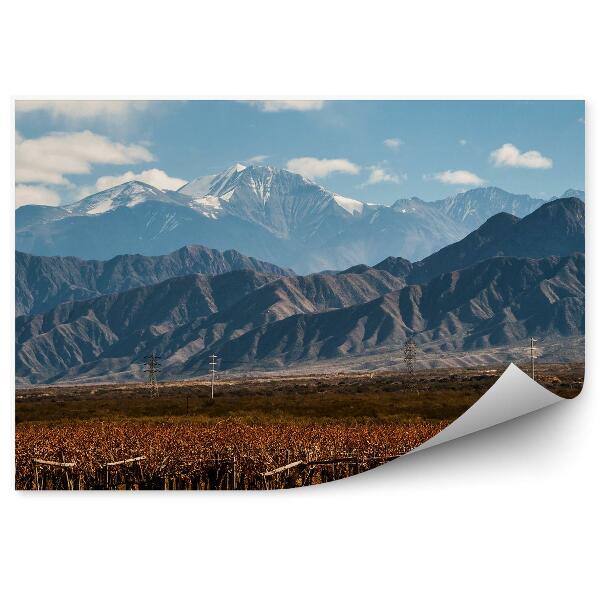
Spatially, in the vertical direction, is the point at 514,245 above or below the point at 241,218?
above

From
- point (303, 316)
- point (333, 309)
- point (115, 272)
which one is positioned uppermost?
point (333, 309)

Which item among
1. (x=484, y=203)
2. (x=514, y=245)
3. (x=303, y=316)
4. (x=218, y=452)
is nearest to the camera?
(x=218, y=452)

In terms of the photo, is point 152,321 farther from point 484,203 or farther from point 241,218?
point 484,203

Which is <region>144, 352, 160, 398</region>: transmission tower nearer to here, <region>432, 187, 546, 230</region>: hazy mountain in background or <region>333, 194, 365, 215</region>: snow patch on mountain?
<region>432, 187, 546, 230</region>: hazy mountain in background

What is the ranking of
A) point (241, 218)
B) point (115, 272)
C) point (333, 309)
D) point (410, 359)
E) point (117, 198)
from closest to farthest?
1. point (117, 198)
2. point (241, 218)
3. point (115, 272)
4. point (410, 359)
5. point (333, 309)

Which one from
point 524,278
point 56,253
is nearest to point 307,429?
point 56,253

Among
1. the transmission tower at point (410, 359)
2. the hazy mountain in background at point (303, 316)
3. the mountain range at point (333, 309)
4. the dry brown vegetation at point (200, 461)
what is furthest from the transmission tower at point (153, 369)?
the dry brown vegetation at point (200, 461)

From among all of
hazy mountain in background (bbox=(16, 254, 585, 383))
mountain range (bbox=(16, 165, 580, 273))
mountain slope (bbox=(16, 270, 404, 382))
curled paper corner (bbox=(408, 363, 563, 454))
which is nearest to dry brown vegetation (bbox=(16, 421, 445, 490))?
curled paper corner (bbox=(408, 363, 563, 454))

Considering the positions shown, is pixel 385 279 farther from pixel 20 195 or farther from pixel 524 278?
pixel 20 195

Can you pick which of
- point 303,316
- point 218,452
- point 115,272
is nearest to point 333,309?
point 303,316
